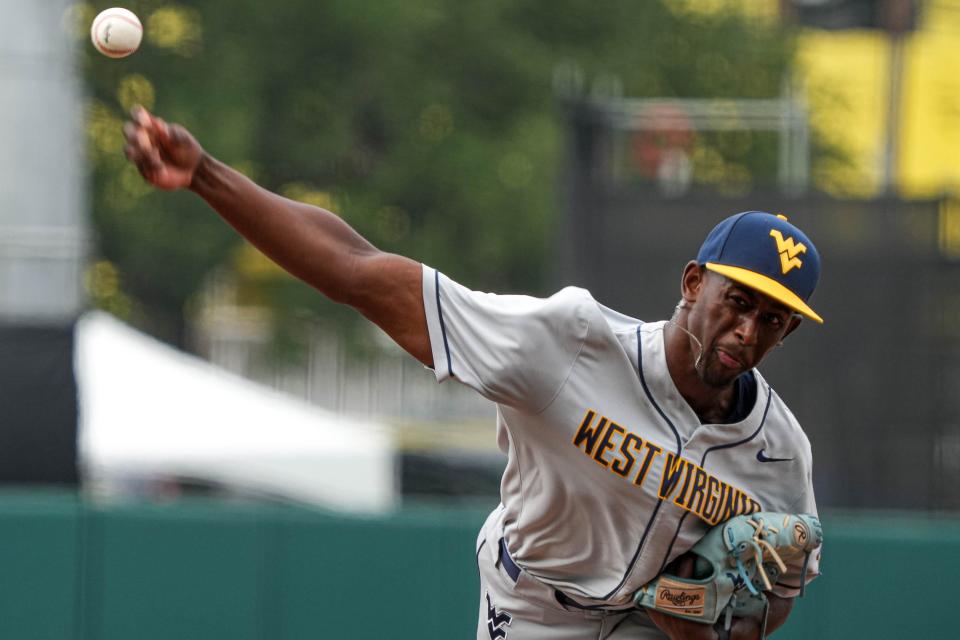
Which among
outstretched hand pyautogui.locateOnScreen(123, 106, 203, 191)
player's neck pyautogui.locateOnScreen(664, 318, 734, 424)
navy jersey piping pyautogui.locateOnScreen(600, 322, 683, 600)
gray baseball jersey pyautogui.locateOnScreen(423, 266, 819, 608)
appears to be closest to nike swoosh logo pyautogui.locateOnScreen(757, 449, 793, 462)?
gray baseball jersey pyautogui.locateOnScreen(423, 266, 819, 608)

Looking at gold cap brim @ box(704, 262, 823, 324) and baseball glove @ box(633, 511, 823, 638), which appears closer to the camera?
gold cap brim @ box(704, 262, 823, 324)

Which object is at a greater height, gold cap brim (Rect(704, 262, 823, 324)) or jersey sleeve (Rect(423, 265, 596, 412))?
gold cap brim (Rect(704, 262, 823, 324))

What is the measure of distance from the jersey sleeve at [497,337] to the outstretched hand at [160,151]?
0.59 metres

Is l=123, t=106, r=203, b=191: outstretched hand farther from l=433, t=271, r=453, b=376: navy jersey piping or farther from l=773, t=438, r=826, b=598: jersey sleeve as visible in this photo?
l=773, t=438, r=826, b=598: jersey sleeve

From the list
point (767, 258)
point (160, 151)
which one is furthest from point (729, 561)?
point (160, 151)

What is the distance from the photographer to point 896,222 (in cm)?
830

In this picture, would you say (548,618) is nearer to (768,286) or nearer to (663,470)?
(663,470)

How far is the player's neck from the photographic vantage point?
364cm

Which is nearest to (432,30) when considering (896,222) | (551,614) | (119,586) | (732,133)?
(732,133)

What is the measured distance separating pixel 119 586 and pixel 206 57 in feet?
42.1

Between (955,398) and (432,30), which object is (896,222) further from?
(432,30)

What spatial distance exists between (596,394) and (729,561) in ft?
1.85

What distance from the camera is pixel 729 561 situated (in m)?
3.79

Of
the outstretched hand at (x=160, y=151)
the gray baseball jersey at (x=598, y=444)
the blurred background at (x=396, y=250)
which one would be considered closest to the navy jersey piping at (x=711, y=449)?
the gray baseball jersey at (x=598, y=444)
